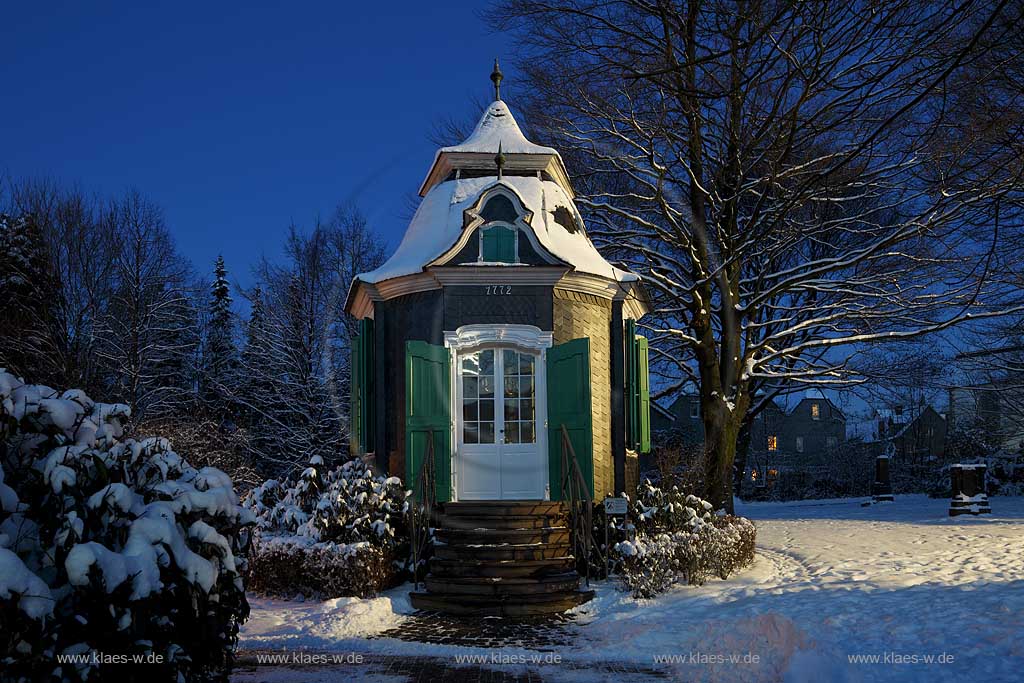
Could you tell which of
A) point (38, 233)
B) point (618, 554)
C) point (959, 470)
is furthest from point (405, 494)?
point (38, 233)

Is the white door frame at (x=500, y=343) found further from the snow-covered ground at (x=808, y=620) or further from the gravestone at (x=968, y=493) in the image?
the gravestone at (x=968, y=493)

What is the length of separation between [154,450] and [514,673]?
321cm

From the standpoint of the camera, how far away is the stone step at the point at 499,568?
10.4 metres

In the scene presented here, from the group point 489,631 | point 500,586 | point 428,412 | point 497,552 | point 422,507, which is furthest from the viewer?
point 428,412

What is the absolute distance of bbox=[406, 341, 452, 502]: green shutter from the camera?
11781 millimetres

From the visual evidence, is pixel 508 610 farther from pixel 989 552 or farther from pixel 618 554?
pixel 989 552

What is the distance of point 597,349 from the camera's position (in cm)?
1296

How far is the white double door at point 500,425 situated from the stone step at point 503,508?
660 millimetres

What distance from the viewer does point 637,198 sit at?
53.8 feet

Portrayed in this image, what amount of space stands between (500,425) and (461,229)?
273 cm

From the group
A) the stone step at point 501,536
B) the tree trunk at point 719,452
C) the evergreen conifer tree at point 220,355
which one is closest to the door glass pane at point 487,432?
the stone step at point 501,536

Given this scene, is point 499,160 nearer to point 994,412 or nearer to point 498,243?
point 498,243

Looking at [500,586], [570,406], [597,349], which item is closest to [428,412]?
[570,406]

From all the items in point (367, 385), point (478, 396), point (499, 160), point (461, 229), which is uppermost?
point (499, 160)
